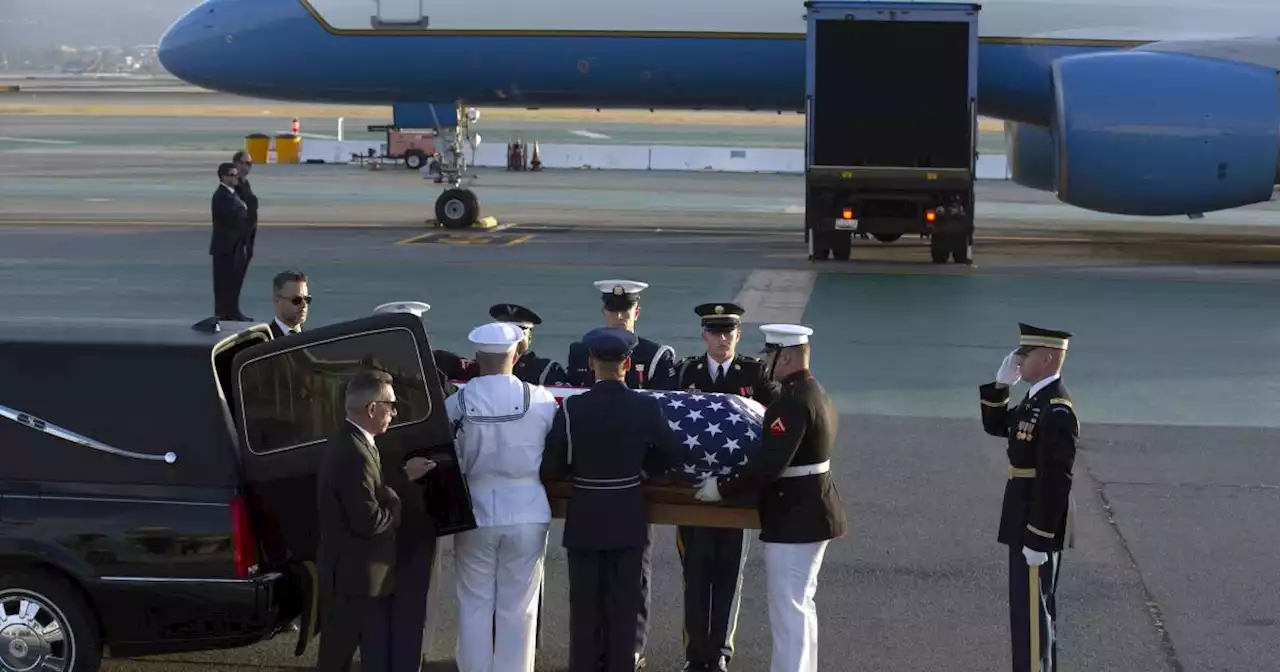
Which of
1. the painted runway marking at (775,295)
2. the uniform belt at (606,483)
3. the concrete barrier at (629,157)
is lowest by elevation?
the painted runway marking at (775,295)

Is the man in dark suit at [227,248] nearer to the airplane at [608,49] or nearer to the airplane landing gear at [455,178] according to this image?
the airplane at [608,49]

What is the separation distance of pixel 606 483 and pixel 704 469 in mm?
488

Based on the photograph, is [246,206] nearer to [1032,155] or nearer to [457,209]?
[457,209]

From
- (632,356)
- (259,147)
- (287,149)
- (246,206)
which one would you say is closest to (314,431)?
(632,356)

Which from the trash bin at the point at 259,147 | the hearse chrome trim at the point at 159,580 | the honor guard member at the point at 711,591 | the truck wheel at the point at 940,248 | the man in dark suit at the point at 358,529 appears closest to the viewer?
the man in dark suit at the point at 358,529

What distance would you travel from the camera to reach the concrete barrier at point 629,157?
45750mm

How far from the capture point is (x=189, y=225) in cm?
2636

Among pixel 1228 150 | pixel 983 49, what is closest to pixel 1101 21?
pixel 983 49

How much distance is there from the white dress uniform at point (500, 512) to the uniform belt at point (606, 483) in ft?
0.55

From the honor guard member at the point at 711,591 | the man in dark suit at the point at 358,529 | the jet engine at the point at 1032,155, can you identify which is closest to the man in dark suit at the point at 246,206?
the honor guard member at the point at 711,591

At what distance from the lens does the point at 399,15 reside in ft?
79.9

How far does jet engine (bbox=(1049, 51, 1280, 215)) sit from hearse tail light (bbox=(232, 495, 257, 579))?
17005 mm

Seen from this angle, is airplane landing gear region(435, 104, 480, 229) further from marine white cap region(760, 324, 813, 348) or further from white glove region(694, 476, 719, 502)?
white glove region(694, 476, 719, 502)

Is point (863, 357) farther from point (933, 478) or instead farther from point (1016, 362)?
point (1016, 362)
